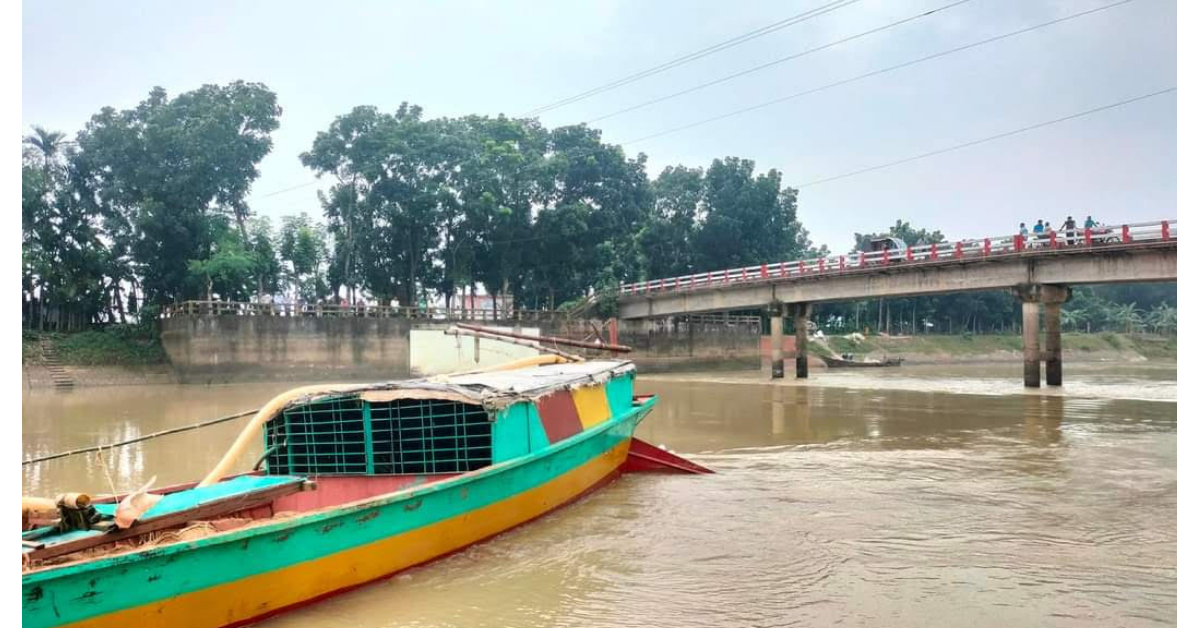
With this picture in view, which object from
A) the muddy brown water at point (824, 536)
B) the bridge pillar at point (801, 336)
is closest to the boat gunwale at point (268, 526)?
the muddy brown water at point (824, 536)

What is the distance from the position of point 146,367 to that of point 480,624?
36.6 metres

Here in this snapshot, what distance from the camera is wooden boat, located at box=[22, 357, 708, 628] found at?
218 inches

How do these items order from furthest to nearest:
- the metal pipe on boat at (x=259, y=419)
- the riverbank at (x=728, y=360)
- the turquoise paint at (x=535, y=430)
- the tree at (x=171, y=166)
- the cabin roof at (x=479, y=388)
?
the tree at (x=171, y=166) → the riverbank at (x=728, y=360) → the turquoise paint at (x=535, y=430) → the cabin roof at (x=479, y=388) → the metal pipe on boat at (x=259, y=419)

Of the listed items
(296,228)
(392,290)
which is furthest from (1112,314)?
(296,228)

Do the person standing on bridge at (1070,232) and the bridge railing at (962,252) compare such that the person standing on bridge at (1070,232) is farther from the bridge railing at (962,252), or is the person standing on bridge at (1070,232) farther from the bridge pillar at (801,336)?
the bridge pillar at (801,336)

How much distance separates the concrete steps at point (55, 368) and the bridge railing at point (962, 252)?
2904 centimetres

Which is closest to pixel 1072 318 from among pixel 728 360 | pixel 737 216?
pixel 737 216

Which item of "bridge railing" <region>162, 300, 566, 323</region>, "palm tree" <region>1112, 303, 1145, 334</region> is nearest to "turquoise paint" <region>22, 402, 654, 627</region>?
"bridge railing" <region>162, 300, 566, 323</region>

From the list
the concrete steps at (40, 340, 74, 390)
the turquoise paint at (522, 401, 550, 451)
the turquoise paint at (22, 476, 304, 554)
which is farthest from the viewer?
the concrete steps at (40, 340, 74, 390)

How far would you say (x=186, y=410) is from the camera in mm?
25141

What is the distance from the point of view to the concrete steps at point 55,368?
33406 millimetres

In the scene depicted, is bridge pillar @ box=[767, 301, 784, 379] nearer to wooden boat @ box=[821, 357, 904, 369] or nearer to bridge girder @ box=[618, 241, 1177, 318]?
bridge girder @ box=[618, 241, 1177, 318]

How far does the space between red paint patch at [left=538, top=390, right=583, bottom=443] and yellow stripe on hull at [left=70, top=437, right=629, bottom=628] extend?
0.72m

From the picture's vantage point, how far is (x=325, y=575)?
6.80 metres
